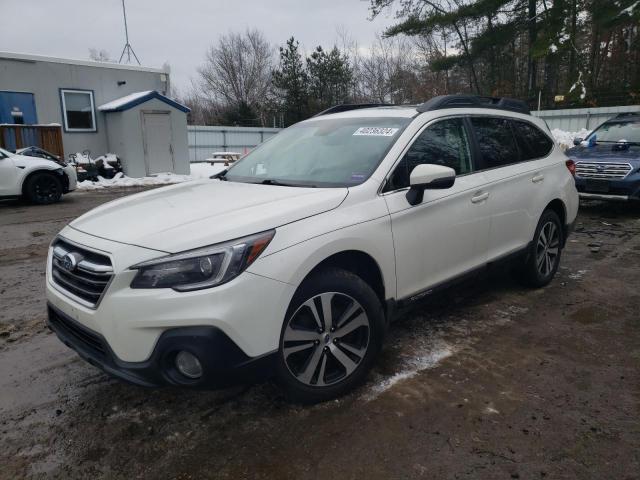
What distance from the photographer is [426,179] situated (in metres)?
3.02

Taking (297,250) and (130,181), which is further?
(130,181)

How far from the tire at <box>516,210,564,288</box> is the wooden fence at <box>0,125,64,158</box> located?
50.6 ft

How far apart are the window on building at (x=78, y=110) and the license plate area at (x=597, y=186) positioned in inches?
607

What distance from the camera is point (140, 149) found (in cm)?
1689

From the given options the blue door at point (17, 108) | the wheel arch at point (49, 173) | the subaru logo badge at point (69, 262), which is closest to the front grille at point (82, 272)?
the subaru logo badge at point (69, 262)

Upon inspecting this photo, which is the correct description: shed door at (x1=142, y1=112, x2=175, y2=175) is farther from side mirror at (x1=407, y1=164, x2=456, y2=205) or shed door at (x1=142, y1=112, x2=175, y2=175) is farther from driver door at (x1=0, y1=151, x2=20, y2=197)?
side mirror at (x1=407, y1=164, x2=456, y2=205)

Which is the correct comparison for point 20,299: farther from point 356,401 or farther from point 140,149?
point 140,149

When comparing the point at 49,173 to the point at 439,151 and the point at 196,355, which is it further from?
the point at 196,355

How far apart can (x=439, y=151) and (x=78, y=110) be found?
16.3 m

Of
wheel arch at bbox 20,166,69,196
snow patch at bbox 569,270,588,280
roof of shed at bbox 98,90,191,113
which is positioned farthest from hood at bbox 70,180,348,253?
roof of shed at bbox 98,90,191,113

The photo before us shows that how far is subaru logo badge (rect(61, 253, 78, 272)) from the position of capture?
258cm

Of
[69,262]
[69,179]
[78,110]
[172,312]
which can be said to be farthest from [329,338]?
[78,110]

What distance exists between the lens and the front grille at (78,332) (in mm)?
2465

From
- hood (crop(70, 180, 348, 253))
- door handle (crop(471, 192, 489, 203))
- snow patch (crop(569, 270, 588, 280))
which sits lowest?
snow patch (crop(569, 270, 588, 280))
